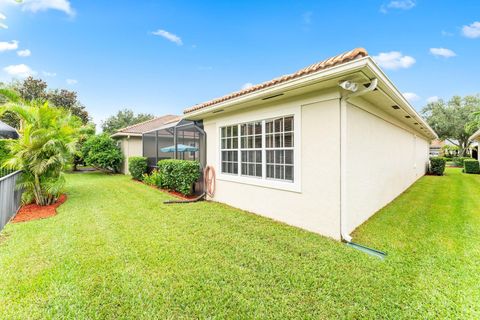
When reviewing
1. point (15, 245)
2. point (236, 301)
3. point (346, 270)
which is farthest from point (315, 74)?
point (15, 245)

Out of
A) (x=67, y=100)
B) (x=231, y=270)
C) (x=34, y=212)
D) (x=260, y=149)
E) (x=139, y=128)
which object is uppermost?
(x=67, y=100)

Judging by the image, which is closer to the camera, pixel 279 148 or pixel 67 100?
pixel 279 148

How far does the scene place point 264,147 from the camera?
5957 millimetres

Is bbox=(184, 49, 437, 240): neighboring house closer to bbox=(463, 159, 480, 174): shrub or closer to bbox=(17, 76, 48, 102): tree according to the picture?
bbox=(463, 159, 480, 174): shrub

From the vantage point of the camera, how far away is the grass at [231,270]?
8.42 feet

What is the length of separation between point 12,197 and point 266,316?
7583mm

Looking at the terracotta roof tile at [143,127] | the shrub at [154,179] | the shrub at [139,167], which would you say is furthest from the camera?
the terracotta roof tile at [143,127]

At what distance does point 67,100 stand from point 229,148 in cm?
2856

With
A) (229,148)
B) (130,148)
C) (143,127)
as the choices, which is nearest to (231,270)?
(229,148)

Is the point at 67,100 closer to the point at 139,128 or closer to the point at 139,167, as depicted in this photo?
the point at 139,128

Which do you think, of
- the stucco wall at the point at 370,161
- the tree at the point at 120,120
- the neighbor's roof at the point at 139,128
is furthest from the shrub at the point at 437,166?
the tree at the point at 120,120

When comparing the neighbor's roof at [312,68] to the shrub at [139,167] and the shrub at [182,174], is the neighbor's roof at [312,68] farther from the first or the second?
the shrub at [139,167]

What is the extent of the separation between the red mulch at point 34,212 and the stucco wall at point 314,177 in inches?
247

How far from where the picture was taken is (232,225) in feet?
17.6
